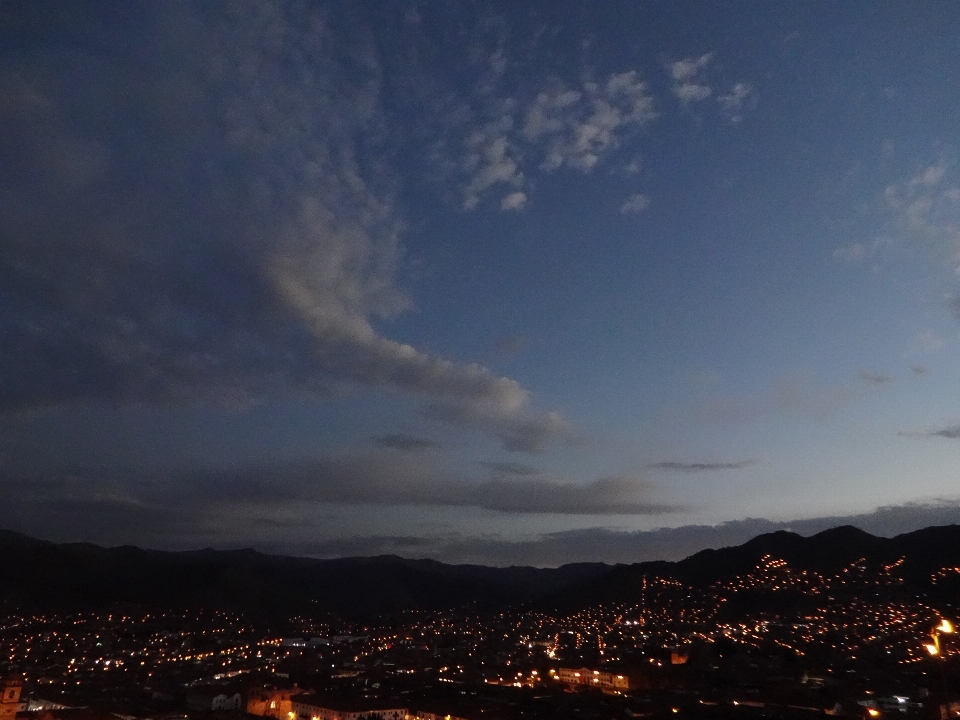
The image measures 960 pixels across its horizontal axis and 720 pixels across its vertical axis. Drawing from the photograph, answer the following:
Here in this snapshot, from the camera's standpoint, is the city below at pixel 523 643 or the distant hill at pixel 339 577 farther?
the distant hill at pixel 339 577

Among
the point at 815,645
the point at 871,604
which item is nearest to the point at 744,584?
the point at 871,604

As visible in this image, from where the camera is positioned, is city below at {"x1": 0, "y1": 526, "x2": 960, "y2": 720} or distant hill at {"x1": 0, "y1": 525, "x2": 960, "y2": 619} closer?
city below at {"x1": 0, "y1": 526, "x2": 960, "y2": 720}

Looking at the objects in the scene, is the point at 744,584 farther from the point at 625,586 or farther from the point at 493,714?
the point at 493,714

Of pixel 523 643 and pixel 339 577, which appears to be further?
pixel 339 577
